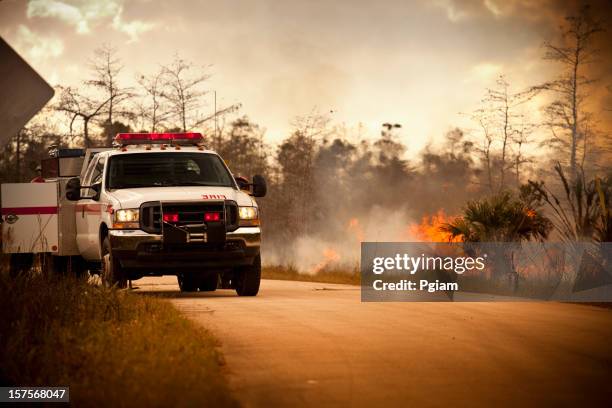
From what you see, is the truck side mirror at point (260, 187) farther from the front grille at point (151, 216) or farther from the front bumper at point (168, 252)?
the front grille at point (151, 216)

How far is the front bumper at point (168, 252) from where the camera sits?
679 inches

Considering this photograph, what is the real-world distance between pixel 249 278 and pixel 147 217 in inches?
88.4

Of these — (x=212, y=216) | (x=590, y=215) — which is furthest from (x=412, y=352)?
(x=590, y=215)

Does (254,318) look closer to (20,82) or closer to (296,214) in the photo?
(20,82)

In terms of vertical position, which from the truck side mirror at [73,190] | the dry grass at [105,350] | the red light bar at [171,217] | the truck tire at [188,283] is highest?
the truck side mirror at [73,190]

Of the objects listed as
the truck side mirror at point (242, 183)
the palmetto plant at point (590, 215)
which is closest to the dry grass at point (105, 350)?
the truck side mirror at point (242, 183)

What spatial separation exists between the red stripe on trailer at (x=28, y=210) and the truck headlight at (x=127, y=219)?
3021 millimetres

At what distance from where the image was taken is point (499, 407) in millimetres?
8562

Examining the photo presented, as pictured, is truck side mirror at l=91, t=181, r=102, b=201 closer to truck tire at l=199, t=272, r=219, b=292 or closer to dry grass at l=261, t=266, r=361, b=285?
truck tire at l=199, t=272, r=219, b=292

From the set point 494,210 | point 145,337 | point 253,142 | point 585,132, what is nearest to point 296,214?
point 253,142

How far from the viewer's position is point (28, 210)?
1983 centimetres

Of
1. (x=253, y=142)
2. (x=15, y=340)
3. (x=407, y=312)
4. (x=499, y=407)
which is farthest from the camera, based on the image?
(x=253, y=142)

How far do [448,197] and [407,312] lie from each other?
50.9 metres

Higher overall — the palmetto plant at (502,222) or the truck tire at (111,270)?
the palmetto plant at (502,222)
